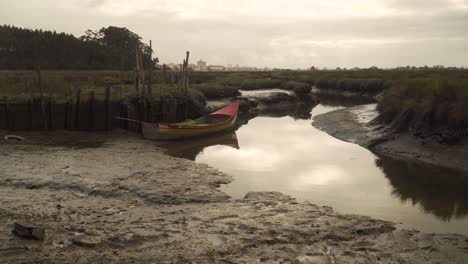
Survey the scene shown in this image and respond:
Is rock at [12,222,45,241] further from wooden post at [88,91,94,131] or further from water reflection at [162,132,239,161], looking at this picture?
wooden post at [88,91,94,131]

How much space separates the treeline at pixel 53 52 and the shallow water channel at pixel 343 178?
3214 centimetres

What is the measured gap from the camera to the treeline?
53594 millimetres

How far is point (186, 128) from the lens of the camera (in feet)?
72.0

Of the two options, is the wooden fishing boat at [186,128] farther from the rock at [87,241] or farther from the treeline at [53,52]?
the treeline at [53,52]

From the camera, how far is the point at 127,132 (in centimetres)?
2198

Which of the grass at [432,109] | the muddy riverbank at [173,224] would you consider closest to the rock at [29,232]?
the muddy riverbank at [173,224]

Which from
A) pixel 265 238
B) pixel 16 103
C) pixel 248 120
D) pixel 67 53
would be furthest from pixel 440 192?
pixel 67 53

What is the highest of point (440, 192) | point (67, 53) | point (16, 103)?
point (67, 53)

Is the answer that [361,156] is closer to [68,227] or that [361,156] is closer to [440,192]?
[440,192]

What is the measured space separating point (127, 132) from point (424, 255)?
16.9m

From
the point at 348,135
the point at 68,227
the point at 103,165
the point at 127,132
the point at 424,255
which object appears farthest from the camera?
the point at 348,135

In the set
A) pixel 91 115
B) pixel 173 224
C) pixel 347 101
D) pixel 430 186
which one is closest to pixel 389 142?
pixel 430 186

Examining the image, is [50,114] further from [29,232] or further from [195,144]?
[29,232]

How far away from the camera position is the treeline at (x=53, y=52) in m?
53.6
